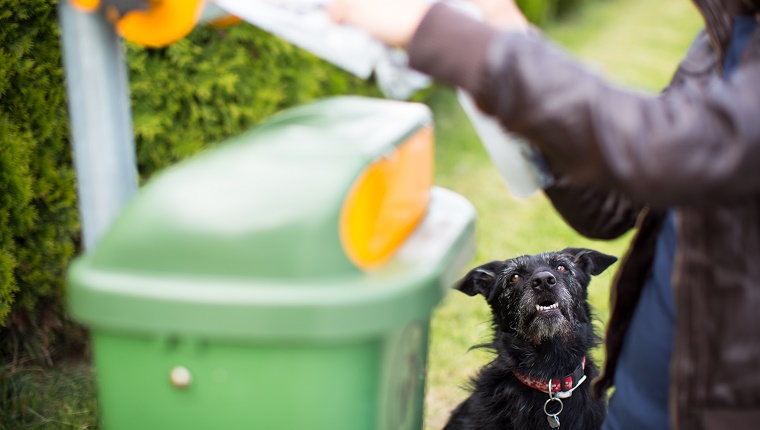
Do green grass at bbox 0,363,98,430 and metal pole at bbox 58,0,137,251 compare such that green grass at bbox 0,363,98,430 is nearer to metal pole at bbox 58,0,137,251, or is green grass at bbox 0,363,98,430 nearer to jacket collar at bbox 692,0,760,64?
metal pole at bbox 58,0,137,251

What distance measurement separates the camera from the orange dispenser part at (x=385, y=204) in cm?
127

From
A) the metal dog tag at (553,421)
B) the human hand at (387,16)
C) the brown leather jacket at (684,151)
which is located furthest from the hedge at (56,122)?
the brown leather jacket at (684,151)

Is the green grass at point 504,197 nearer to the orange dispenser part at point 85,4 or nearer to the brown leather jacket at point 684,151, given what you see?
the brown leather jacket at point 684,151

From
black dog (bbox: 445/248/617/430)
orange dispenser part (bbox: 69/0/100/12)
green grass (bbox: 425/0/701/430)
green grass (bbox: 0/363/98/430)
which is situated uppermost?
orange dispenser part (bbox: 69/0/100/12)

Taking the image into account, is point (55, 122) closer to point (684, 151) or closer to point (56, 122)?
point (56, 122)

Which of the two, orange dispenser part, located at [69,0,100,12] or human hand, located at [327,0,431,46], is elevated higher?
human hand, located at [327,0,431,46]

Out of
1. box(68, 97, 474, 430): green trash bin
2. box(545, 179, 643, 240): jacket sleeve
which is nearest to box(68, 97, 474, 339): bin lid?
box(68, 97, 474, 430): green trash bin

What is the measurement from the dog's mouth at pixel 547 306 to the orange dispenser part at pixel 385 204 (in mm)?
1214

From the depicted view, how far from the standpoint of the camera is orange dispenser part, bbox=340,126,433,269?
4.16 feet

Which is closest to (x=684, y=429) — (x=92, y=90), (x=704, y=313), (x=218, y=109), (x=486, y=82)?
(x=704, y=313)

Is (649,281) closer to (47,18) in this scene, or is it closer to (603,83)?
(603,83)

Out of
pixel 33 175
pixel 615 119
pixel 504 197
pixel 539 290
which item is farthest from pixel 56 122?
pixel 504 197

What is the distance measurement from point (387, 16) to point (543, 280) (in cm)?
175

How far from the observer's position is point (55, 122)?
2.81 metres
